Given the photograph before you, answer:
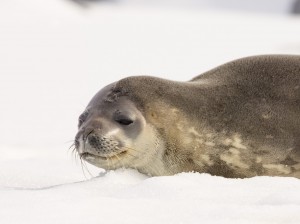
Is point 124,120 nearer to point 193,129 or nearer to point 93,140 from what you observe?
point 93,140

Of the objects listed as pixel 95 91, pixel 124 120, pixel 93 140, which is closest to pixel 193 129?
pixel 124 120

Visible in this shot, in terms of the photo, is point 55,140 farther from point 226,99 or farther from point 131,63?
point 131,63

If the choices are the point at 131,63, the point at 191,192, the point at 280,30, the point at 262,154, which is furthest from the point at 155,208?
the point at 280,30

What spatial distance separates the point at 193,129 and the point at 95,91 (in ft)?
14.6

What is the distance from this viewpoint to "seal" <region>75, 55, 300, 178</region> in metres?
3.60

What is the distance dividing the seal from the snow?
0.52ft

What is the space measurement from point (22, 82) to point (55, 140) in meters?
2.98

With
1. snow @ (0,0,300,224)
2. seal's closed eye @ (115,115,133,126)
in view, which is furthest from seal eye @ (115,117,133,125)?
snow @ (0,0,300,224)

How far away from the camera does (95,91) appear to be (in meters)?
8.09

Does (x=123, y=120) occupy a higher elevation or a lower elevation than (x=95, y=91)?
higher

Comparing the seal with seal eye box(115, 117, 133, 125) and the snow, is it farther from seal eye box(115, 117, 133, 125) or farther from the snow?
the snow

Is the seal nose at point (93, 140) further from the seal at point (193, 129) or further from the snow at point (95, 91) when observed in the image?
the snow at point (95, 91)

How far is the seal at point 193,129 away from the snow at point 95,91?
16 centimetres

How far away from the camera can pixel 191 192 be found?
9.54 ft
